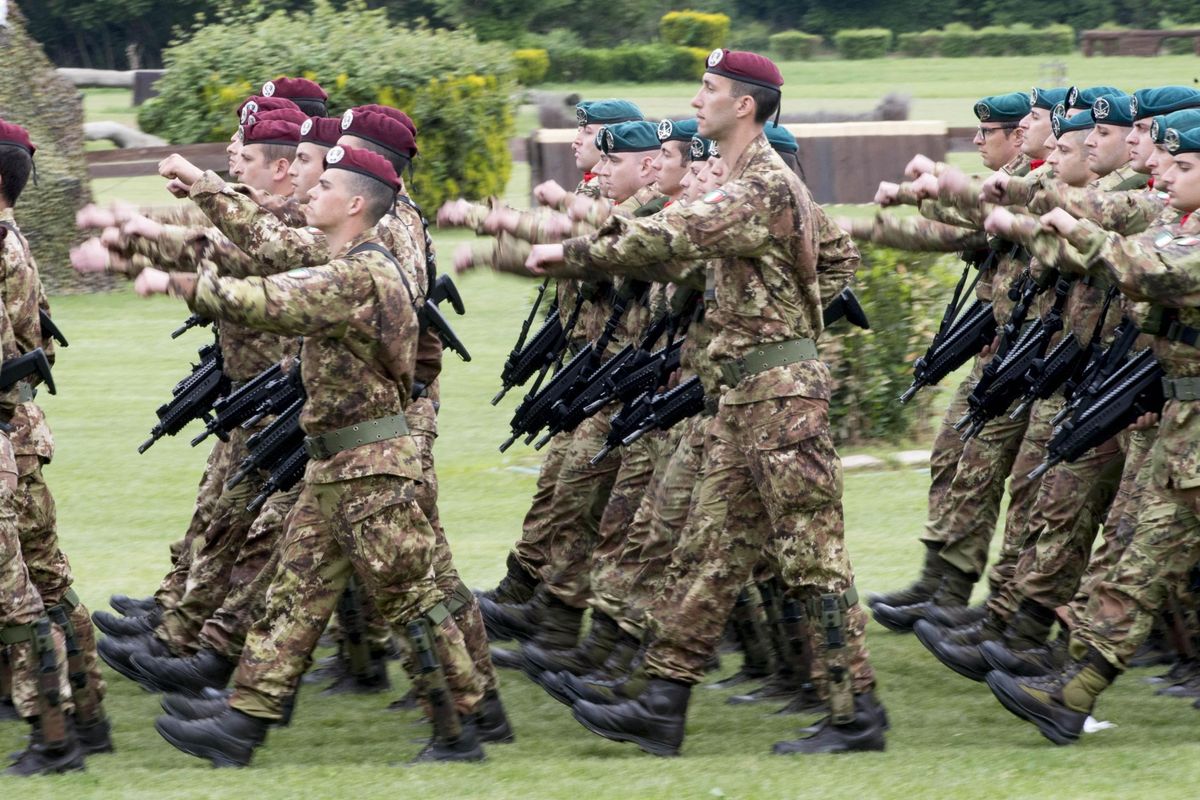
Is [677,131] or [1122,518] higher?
[677,131]

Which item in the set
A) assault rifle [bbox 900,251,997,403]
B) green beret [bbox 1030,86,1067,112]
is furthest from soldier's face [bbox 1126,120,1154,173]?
assault rifle [bbox 900,251,997,403]

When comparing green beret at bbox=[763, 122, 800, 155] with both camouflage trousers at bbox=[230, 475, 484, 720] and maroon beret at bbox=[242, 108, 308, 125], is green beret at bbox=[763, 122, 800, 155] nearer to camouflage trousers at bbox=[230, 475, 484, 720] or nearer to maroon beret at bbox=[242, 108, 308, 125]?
maroon beret at bbox=[242, 108, 308, 125]

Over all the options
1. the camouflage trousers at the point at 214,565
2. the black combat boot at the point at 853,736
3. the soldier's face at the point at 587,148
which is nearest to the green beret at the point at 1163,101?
the soldier's face at the point at 587,148

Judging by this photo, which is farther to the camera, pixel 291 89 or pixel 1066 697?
pixel 291 89

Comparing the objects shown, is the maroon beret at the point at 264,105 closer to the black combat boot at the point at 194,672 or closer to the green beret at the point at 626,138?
the green beret at the point at 626,138

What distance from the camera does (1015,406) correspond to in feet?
25.4

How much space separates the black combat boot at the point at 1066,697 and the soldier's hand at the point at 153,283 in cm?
308

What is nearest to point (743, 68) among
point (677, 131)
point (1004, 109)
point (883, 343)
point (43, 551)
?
point (677, 131)

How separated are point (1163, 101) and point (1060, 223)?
5.39ft

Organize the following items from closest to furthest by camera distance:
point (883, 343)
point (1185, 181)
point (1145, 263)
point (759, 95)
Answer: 1. point (1145, 263)
2. point (1185, 181)
3. point (759, 95)
4. point (883, 343)

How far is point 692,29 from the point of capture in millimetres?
46312

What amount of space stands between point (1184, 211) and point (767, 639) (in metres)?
2.32

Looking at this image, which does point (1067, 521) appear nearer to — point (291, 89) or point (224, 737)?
point (224, 737)

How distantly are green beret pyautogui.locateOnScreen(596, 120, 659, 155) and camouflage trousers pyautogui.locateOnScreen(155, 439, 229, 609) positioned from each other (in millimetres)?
2076
